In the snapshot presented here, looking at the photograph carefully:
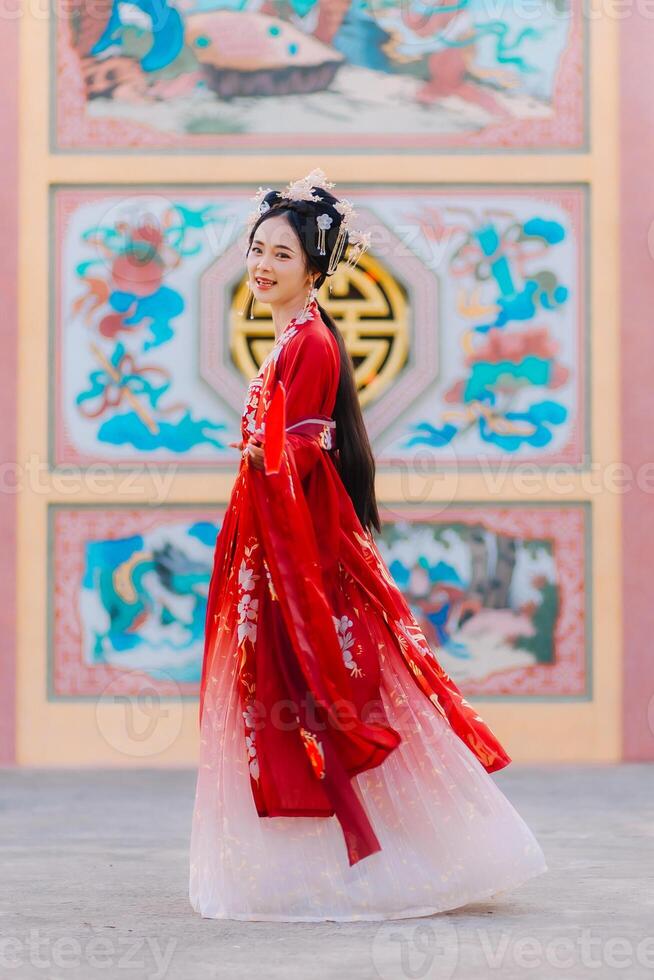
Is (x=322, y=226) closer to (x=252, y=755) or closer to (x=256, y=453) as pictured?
(x=256, y=453)

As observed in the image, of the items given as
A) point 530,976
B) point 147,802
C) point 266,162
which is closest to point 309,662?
point 530,976

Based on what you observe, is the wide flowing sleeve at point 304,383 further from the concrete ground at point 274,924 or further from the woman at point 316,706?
the concrete ground at point 274,924

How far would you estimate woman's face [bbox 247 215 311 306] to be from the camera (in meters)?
2.64

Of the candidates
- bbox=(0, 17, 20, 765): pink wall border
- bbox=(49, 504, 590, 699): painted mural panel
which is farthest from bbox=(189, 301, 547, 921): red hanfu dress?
bbox=(0, 17, 20, 765): pink wall border

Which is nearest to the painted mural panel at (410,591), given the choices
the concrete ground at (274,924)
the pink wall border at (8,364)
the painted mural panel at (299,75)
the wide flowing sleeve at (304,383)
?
the pink wall border at (8,364)

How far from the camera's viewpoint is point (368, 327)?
467 centimetres

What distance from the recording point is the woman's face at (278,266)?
264 centimetres

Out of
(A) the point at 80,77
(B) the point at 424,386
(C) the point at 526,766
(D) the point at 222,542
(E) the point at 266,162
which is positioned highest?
(A) the point at 80,77

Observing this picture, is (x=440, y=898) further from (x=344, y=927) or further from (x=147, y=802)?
(x=147, y=802)

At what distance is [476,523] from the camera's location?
467cm

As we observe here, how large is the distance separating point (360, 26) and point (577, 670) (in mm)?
2219

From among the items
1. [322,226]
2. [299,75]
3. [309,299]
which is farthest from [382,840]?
[299,75]

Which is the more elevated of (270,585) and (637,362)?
(637,362)

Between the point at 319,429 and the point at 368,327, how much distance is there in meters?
2.10
